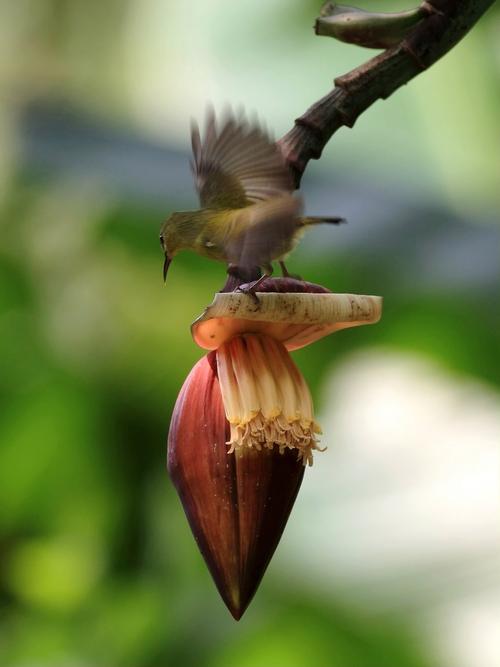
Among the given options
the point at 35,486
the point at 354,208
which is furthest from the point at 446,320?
the point at 35,486

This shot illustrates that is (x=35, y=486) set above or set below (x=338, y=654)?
above

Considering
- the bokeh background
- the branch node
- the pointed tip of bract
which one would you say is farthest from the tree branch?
the bokeh background

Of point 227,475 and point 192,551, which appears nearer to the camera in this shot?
point 227,475

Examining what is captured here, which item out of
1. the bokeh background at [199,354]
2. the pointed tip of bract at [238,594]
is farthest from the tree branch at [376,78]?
the bokeh background at [199,354]

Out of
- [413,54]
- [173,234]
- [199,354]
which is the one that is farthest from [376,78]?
[199,354]

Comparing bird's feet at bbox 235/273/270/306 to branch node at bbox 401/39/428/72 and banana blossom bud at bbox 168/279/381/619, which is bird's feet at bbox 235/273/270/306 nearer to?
banana blossom bud at bbox 168/279/381/619

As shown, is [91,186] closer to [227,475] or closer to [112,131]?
[112,131]
